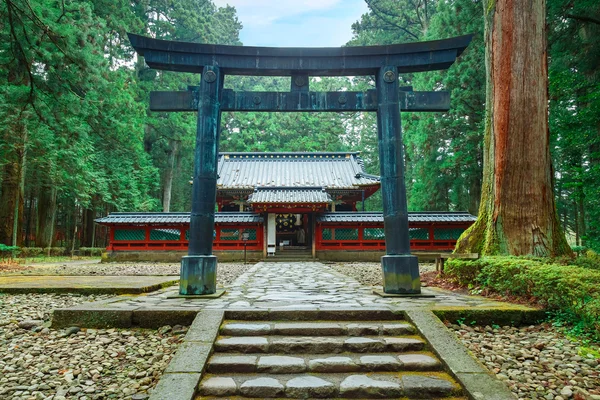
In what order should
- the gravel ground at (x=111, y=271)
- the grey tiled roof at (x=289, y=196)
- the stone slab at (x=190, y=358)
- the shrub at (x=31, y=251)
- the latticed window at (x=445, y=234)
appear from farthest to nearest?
the latticed window at (x=445, y=234)
the shrub at (x=31, y=251)
the grey tiled roof at (x=289, y=196)
the gravel ground at (x=111, y=271)
the stone slab at (x=190, y=358)

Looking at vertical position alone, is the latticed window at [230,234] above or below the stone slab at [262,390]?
above

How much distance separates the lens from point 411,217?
1575 centimetres

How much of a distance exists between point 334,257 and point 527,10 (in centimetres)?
1170

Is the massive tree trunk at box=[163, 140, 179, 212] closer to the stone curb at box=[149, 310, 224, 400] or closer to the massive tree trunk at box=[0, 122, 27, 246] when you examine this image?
the massive tree trunk at box=[0, 122, 27, 246]

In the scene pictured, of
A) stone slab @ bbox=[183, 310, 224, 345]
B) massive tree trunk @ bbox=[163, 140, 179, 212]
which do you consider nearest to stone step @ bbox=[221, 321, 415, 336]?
stone slab @ bbox=[183, 310, 224, 345]

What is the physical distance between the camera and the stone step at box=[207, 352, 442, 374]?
285 cm

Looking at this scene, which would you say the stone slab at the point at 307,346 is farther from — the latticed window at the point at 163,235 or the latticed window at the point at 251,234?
the latticed window at the point at 163,235

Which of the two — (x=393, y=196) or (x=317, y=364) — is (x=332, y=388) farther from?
(x=393, y=196)

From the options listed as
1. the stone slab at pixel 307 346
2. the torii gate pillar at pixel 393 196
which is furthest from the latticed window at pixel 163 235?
the stone slab at pixel 307 346

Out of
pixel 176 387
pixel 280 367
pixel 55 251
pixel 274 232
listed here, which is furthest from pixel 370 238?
pixel 55 251

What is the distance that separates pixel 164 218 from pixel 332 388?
49.4 feet

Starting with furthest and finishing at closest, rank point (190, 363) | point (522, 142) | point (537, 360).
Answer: point (522, 142), point (537, 360), point (190, 363)

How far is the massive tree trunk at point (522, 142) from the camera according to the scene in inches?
227

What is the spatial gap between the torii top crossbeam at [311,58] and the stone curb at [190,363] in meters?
3.78
